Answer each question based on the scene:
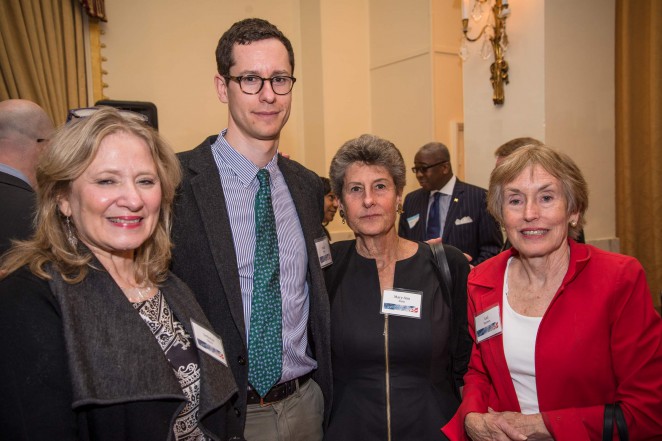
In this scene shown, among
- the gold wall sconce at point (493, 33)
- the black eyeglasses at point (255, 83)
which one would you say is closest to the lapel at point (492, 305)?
the black eyeglasses at point (255, 83)

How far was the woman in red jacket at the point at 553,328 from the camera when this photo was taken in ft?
5.01

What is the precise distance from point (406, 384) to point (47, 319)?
1.25 m

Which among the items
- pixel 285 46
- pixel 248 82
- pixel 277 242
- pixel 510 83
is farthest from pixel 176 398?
pixel 510 83

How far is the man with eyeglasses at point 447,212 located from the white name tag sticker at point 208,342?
9.26 ft

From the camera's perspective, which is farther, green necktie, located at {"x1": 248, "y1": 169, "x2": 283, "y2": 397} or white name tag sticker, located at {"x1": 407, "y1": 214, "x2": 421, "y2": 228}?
white name tag sticker, located at {"x1": 407, "y1": 214, "x2": 421, "y2": 228}

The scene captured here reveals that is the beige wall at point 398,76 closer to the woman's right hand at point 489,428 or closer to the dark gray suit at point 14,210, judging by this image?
the woman's right hand at point 489,428

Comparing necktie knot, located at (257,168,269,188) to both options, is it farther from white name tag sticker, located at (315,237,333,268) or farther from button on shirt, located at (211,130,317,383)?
white name tag sticker, located at (315,237,333,268)

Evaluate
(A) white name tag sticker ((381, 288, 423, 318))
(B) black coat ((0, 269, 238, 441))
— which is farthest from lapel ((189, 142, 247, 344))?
(A) white name tag sticker ((381, 288, 423, 318))

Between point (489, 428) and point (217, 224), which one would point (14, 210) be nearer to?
point (217, 224)

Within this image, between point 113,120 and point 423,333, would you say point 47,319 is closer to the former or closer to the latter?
point 113,120

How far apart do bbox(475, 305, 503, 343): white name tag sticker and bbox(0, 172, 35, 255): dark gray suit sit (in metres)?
1.87

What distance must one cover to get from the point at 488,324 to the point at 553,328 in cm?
23

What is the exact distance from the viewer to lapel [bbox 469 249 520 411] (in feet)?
5.73

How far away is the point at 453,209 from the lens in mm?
4145
